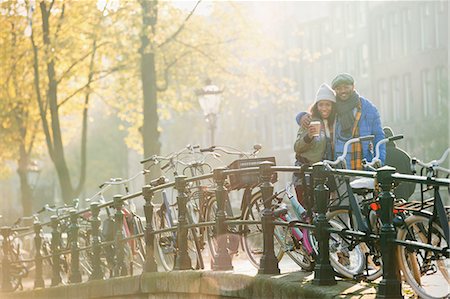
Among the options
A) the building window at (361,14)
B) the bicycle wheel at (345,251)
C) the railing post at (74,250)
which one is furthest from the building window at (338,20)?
the bicycle wheel at (345,251)

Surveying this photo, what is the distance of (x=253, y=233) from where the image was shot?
390 inches

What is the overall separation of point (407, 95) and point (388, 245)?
146 ft

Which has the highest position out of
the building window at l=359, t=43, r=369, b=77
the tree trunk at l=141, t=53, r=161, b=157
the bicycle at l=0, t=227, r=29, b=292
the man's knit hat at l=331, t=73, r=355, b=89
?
the building window at l=359, t=43, r=369, b=77

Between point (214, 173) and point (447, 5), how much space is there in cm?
3966

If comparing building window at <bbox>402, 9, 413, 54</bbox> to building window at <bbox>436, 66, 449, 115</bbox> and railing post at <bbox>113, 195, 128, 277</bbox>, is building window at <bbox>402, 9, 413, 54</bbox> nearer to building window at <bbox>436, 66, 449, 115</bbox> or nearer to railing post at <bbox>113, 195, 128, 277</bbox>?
building window at <bbox>436, 66, 449, 115</bbox>

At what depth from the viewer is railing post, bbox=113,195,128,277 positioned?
1222cm

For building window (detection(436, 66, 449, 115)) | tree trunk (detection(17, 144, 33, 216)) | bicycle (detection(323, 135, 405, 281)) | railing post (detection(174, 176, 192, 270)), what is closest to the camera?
bicycle (detection(323, 135, 405, 281))

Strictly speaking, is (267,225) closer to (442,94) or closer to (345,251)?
(345,251)

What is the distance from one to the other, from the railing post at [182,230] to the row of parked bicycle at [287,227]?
26 millimetres

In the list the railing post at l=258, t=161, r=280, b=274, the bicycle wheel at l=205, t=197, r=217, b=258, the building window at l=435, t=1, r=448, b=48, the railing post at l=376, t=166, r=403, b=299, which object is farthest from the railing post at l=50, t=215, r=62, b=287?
the building window at l=435, t=1, r=448, b=48

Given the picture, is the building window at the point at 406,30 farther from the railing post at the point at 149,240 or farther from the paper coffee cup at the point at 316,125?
the paper coffee cup at the point at 316,125

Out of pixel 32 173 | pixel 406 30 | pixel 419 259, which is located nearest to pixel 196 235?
pixel 419 259

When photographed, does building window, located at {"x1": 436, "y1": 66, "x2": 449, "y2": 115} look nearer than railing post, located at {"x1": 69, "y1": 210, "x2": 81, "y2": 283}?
No

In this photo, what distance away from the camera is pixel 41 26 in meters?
25.5
